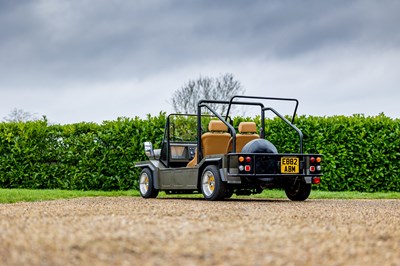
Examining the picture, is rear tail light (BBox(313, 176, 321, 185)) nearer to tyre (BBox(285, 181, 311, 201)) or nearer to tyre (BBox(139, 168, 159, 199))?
tyre (BBox(285, 181, 311, 201))

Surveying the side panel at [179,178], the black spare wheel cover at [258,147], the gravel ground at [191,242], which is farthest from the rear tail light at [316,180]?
the gravel ground at [191,242]

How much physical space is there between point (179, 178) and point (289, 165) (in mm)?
2217

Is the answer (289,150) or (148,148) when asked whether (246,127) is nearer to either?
(148,148)

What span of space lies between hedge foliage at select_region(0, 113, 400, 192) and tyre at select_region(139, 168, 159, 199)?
325 centimetres

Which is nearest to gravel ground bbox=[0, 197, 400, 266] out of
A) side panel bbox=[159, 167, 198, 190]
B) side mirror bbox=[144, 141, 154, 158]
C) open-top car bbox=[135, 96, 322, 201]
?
open-top car bbox=[135, 96, 322, 201]

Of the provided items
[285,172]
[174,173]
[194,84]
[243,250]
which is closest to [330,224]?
[243,250]

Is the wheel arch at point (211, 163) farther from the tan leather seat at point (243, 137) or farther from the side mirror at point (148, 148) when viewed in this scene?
the side mirror at point (148, 148)

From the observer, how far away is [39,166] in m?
18.5

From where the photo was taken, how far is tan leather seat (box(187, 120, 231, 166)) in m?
12.2

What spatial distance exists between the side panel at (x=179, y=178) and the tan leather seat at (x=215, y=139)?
1.47ft

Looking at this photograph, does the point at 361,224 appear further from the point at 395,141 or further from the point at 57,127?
the point at 57,127

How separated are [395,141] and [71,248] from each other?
1432 cm

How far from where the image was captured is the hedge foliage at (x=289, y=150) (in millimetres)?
17172

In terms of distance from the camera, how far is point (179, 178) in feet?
41.5
